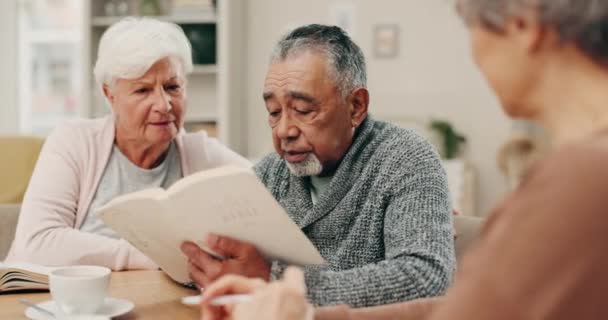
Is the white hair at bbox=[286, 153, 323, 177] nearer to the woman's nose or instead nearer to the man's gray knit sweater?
the man's gray knit sweater

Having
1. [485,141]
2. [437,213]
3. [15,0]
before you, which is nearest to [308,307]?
[437,213]

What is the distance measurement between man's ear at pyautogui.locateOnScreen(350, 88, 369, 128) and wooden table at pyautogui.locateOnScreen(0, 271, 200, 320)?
469mm

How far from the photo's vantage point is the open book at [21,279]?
1298 millimetres

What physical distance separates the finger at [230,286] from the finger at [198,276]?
0.24 m

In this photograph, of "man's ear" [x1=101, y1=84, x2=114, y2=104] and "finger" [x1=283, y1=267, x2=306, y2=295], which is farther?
"man's ear" [x1=101, y1=84, x2=114, y2=104]

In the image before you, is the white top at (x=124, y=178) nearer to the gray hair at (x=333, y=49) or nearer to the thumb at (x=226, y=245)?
the gray hair at (x=333, y=49)

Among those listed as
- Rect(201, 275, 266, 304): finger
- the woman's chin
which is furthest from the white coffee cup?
the woman's chin

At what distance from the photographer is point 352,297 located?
110 centimetres

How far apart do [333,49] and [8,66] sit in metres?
4.50

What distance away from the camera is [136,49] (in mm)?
1858

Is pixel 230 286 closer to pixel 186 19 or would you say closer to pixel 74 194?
pixel 74 194

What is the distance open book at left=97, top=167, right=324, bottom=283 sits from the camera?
0.99 m

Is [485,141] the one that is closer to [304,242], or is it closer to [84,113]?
[84,113]

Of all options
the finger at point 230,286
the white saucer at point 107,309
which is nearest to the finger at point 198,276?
the white saucer at point 107,309
